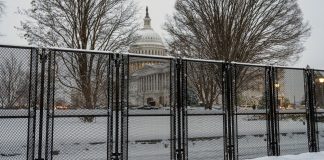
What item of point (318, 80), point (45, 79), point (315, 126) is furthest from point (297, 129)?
point (45, 79)

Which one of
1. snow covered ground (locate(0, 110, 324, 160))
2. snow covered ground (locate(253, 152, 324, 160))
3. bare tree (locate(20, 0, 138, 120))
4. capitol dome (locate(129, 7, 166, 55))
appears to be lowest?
snow covered ground (locate(253, 152, 324, 160))

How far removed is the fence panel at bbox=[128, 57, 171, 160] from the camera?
1043 cm

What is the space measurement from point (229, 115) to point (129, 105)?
309cm

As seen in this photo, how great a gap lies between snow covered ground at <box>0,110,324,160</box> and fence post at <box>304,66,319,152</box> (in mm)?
618

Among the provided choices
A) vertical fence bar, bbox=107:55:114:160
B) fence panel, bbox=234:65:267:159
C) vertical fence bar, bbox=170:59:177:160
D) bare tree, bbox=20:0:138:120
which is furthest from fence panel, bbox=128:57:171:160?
bare tree, bbox=20:0:138:120

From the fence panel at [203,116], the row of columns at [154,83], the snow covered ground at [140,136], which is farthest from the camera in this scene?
the fence panel at [203,116]

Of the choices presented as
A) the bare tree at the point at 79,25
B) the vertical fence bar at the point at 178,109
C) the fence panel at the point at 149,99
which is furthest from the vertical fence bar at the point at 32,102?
the bare tree at the point at 79,25

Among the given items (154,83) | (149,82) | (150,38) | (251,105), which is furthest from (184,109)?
(150,38)

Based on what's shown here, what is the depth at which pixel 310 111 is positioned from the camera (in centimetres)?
1360

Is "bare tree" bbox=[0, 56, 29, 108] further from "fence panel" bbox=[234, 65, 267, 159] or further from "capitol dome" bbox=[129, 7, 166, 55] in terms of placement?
"capitol dome" bbox=[129, 7, 166, 55]

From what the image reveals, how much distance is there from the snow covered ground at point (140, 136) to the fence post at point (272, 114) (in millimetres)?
775

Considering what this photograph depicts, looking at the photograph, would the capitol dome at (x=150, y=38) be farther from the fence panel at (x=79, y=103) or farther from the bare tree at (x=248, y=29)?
the fence panel at (x=79, y=103)

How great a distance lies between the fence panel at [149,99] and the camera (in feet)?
34.2

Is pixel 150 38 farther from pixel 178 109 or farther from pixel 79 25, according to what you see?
pixel 178 109
